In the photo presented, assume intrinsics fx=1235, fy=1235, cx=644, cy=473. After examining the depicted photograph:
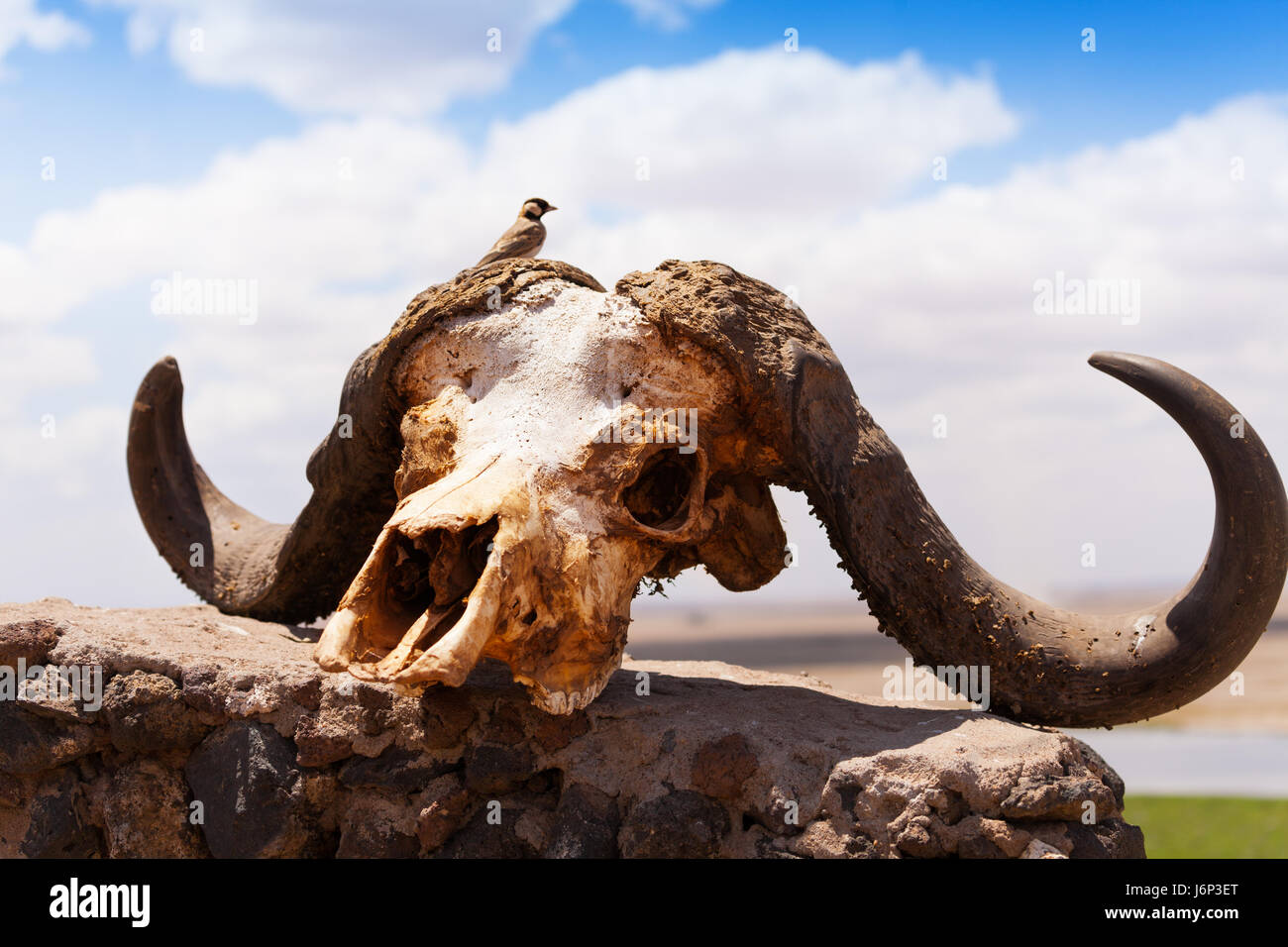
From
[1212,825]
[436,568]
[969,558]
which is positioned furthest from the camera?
[1212,825]

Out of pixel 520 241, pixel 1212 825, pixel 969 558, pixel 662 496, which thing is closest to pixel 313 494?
pixel 520 241

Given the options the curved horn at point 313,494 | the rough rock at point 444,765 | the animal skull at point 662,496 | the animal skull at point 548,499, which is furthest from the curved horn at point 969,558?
the curved horn at point 313,494

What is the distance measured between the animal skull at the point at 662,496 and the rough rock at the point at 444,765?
0.37 meters

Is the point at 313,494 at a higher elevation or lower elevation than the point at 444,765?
higher

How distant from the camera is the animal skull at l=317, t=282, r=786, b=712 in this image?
158 inches

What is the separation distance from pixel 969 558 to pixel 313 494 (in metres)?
3.05

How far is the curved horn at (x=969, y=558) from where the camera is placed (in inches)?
177

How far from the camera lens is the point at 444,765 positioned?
15.2ft

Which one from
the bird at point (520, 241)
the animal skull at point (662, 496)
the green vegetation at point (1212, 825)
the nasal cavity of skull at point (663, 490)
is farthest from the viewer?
the green vegetation at point (1212, 825)

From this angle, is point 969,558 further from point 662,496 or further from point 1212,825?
point 1212,825

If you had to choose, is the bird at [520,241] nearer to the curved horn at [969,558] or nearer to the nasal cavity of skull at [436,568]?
the curved horn at [969,558]
